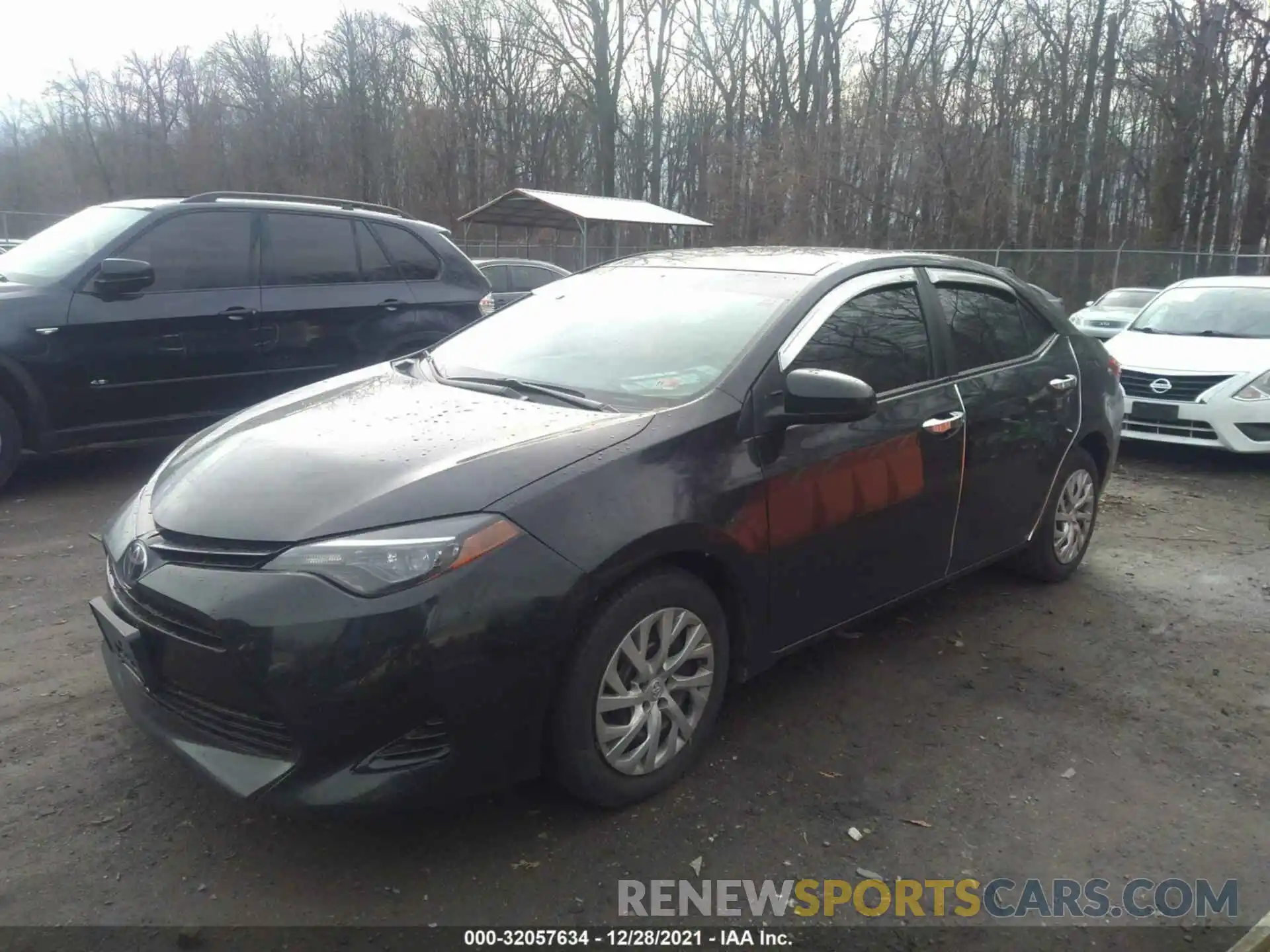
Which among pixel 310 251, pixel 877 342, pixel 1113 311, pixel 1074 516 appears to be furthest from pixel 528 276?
pixel 877 342

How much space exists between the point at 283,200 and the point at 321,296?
810mm

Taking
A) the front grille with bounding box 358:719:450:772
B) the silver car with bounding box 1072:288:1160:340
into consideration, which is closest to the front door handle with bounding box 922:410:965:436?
the front grille with bounding box 358:719:450:772

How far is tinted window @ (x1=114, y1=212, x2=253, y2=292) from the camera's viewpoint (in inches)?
244

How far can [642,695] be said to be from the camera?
110 inches

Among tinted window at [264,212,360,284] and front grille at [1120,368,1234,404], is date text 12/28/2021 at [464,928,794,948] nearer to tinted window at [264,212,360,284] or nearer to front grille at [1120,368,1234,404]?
tinted window at [264,212,360,284]

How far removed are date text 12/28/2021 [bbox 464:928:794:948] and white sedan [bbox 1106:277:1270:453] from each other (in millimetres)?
6171

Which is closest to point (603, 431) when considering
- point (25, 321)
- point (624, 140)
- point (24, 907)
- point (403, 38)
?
point (24, 907)

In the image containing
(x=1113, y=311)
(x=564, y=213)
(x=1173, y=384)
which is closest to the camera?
(x=1173, y=384)

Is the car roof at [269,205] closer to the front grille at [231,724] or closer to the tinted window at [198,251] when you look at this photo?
the tinted window at [198,251]

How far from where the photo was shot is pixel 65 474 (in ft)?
21.3

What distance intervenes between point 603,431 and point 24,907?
1.93 metres

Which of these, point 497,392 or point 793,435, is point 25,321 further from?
point 793,435

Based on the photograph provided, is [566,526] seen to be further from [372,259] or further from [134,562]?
[372,259]

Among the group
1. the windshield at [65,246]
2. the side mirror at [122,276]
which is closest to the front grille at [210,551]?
the side mirror at [122,276]
